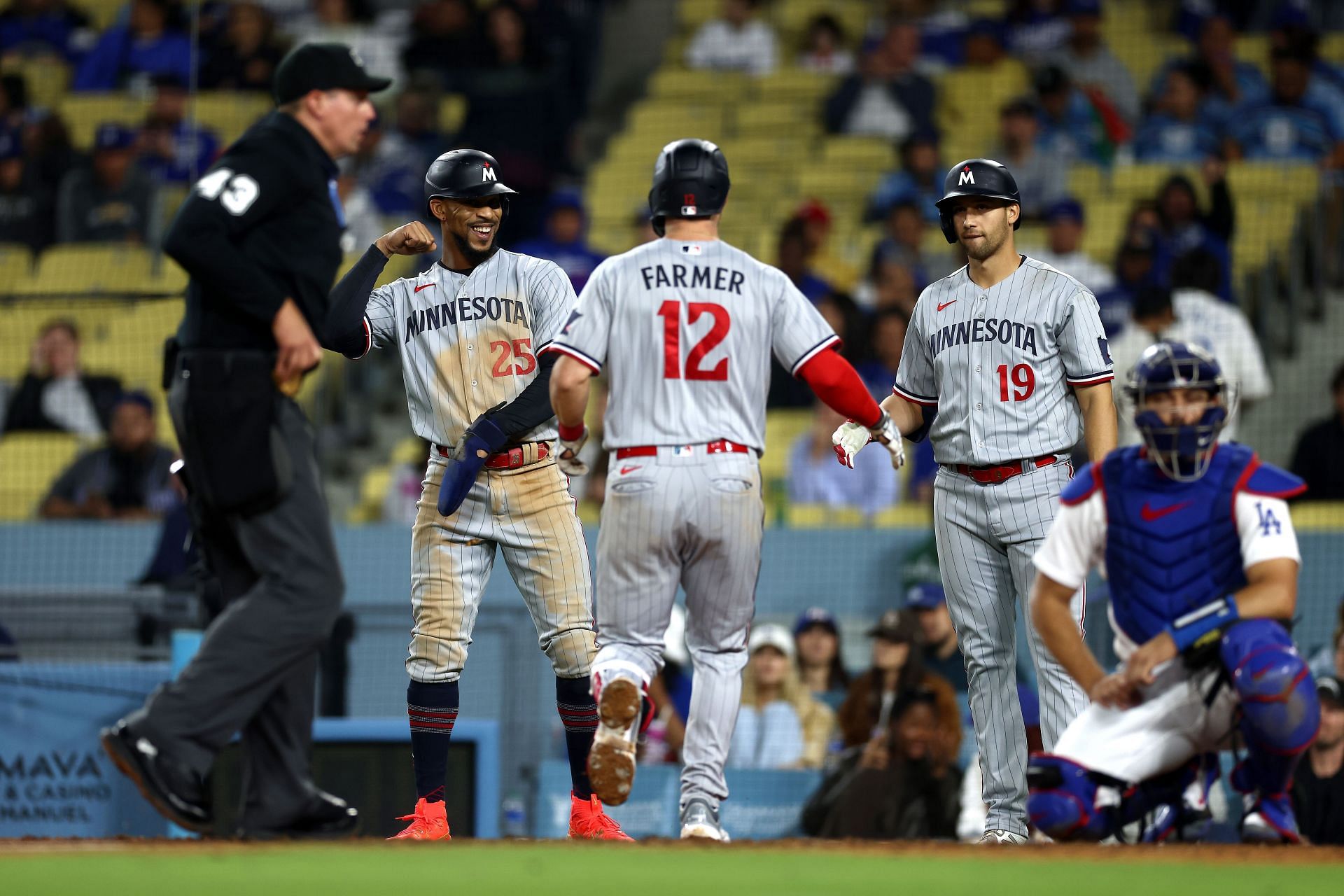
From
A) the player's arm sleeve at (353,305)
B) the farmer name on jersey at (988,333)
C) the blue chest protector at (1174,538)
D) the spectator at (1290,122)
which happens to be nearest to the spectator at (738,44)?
the spectator at (1290,122)

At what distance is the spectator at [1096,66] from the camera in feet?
44.2

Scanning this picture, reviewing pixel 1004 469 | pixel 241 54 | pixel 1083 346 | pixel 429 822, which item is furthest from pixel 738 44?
pixel 429 822

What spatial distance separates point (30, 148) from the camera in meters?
14.2

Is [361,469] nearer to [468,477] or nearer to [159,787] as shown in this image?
[468,477]

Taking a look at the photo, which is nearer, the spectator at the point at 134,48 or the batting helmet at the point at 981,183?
the batting helmet at the point at 981,183

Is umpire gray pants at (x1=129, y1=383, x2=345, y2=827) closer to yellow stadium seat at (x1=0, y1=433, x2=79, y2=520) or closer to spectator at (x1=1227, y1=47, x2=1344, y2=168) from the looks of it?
yellow stadium seat at (x1=0, y1=433, x2=79, y2=520)

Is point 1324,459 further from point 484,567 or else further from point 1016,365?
point 484,567

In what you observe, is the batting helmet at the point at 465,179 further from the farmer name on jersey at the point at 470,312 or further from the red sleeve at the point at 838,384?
the red sleeve at the point at 838,384

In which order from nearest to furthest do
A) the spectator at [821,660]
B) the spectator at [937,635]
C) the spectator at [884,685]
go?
the spectator at [884,685] → the spectator at [937,635] → the spectator at [821,660]

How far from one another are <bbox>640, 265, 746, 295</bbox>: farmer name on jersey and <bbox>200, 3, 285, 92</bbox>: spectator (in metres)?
9.45

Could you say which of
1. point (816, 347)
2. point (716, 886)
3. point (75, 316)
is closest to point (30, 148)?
point (75, 316)

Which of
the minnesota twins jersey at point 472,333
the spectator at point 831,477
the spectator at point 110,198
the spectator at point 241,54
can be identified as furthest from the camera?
the spectator at point 241,54

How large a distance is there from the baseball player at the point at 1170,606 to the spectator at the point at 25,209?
10378 mm

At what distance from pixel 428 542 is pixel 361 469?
21.8 feet
